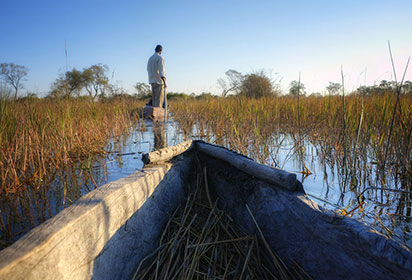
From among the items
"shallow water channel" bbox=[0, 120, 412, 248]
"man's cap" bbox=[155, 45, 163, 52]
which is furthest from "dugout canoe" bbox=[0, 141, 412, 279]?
"man's cap" bbox=[155, 45, 163, 52]

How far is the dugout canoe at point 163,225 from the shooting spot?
2.43ft

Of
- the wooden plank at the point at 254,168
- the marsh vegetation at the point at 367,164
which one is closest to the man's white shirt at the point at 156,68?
the marsh vegetation at the point at 367,164

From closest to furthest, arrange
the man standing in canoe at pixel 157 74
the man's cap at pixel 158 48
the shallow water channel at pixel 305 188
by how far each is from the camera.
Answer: the shallow water channel at pixel 305 188, the man's cap at pixel 158 48, the man standing in canoe at pixel 157 74

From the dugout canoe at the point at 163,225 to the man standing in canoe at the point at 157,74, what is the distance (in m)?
5.81

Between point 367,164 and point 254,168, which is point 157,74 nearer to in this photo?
point 367,164

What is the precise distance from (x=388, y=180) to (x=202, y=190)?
6.08 feet

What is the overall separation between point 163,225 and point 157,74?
20.9ft

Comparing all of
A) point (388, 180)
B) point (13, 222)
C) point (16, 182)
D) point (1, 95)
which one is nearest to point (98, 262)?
point (13, 222)

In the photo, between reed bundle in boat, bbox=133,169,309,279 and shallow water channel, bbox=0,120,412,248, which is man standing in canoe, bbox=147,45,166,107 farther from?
reed bundle in boat, bbox=133,169,309,279

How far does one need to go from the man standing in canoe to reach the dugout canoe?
5.81m

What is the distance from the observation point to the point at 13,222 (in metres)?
1.71

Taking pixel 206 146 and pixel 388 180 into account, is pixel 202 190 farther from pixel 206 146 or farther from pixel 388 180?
pixel 388 180

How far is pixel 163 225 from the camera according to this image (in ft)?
4.83

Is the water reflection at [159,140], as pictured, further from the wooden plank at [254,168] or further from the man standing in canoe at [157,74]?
the man standing in canoe at [157,74]
